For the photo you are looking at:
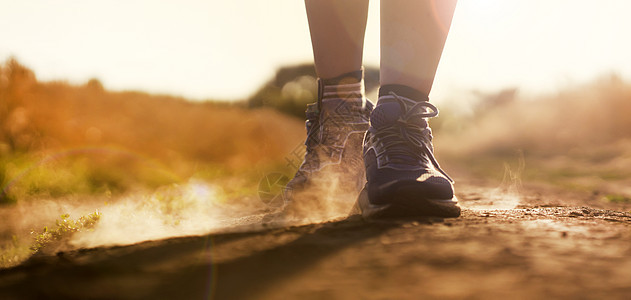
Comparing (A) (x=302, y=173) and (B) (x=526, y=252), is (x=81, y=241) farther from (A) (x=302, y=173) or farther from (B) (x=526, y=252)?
(B) (x=526, y=252)

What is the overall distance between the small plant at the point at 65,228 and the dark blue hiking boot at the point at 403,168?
3.44 feet

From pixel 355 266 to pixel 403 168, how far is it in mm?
683

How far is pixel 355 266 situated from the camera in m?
0.94

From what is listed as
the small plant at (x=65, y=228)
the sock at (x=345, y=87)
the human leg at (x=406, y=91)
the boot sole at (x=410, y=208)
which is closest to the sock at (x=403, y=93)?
the human leg at (x=406, y=91)

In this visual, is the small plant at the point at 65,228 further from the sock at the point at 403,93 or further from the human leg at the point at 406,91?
the sock at the point at 403,93

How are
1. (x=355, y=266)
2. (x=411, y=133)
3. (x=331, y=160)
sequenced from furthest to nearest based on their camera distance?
(x=331, y=160) < (x=411, y=133) < (x=355, y=266)

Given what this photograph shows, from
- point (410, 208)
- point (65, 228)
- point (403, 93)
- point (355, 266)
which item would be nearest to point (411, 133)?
point (403, 93)

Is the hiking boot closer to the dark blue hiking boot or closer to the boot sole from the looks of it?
the dark blue hiking boot

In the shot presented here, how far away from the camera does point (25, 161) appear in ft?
11.1

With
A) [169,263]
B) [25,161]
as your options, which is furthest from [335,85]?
[25,161]

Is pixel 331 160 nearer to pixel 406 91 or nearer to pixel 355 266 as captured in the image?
pixel 406 91

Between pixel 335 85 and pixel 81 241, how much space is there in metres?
1.17

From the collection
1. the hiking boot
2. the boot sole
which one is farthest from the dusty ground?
the hiking boot

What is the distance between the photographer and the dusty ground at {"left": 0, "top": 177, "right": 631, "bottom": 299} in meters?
0.81
